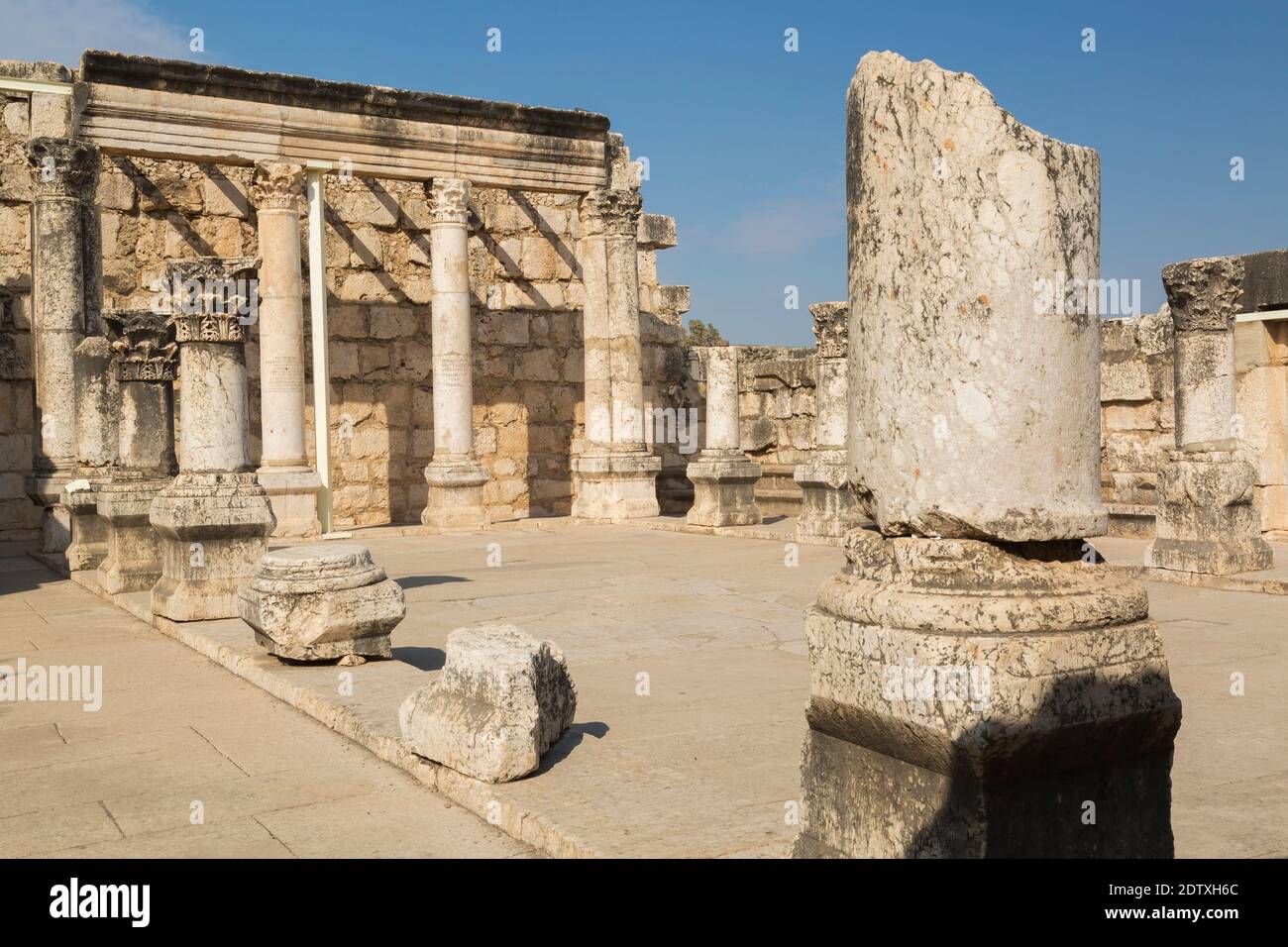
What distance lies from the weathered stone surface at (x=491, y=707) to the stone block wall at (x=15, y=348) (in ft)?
38.3

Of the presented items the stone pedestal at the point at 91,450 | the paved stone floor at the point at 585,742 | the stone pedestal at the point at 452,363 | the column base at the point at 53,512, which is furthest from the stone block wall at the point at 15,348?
the paved stone floor at the point at 585,742

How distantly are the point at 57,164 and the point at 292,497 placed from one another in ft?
14.4

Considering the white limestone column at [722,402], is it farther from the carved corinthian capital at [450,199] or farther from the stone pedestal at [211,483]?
the stone pedestal at [211,483]

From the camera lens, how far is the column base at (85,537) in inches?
456

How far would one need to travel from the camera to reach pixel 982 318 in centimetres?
318

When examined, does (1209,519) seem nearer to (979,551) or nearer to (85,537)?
(979,551)

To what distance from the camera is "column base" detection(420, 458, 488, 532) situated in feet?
52.2

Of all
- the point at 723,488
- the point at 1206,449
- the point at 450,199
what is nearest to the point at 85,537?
the point at 450,199

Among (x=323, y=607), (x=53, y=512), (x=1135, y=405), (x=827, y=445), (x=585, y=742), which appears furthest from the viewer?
(x=1135, y=405)

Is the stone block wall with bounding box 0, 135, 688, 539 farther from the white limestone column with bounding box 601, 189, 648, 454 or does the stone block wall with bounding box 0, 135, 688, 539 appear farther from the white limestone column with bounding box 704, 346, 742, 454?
the white limestone column with bounding box 704, 346, 742, 454
